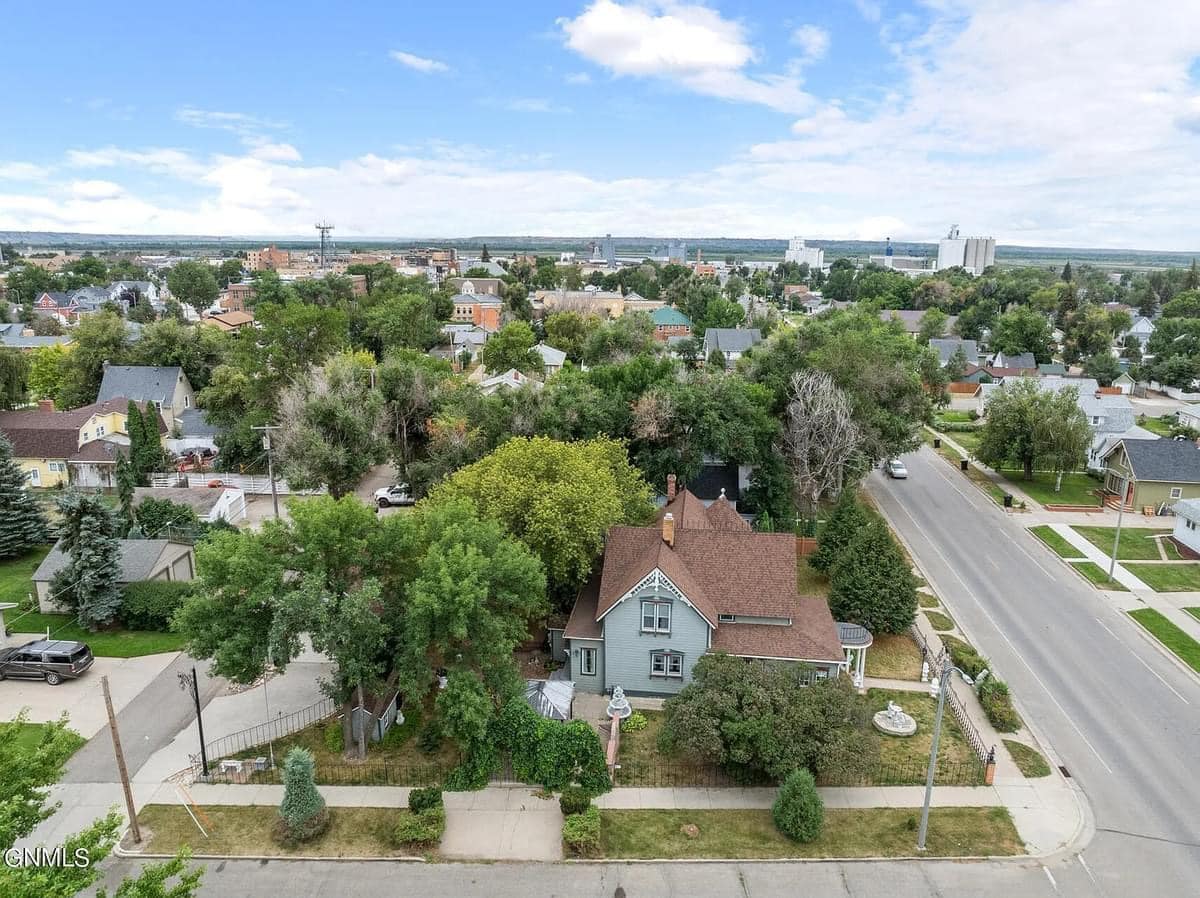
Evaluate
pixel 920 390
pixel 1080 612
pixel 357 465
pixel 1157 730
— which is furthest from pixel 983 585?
pixel 357 465

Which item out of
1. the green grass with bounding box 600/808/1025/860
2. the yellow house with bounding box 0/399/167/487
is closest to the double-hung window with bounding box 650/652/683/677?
the green grass with bounding box 600/808/1025/860

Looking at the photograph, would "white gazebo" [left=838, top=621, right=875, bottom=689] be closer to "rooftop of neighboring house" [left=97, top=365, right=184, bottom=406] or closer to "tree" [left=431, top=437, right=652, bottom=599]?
"tree" [left=431, top=437, right=652, bottom=599]

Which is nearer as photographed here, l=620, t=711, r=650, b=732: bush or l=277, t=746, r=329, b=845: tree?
l=277, t=746, r=329, b=845: tree

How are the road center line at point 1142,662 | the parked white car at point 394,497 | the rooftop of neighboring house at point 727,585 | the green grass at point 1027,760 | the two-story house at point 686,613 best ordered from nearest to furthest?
the green grass at point 1027,760 < the two-story house at point 686,613 < the rooftop of neighboring house at point 727,585 < the road center line at point 1142,662 < the parked white car at point 394,497

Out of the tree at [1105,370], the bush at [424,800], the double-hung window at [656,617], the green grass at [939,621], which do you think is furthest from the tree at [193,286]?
the green grass at [939,621]

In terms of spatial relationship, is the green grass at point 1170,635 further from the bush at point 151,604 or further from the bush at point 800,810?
the bush at point 151,604
